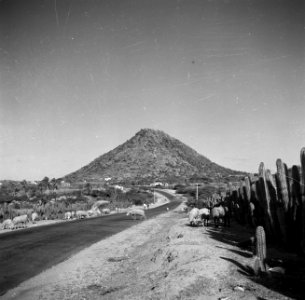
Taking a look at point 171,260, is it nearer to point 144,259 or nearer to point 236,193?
point 144,259


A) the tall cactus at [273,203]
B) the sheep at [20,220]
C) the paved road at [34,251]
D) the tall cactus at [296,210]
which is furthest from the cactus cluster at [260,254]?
the sheep at [20,220]

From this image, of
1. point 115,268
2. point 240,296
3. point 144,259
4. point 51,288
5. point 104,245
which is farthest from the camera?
point 104,245

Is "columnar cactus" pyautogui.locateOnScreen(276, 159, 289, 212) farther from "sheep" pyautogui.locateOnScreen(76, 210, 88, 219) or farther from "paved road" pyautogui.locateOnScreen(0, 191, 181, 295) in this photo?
"sheep" pyautogui.locateOnScreen(76, 210, 88, 219)

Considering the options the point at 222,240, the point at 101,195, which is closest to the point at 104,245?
the point at 222,240

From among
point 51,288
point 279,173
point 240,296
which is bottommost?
point 51,288

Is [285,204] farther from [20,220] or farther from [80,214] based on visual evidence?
[80,214]

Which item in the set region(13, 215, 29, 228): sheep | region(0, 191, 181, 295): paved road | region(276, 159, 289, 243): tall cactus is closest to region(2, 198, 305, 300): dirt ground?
region(0, 191, 181, 295): paved road
